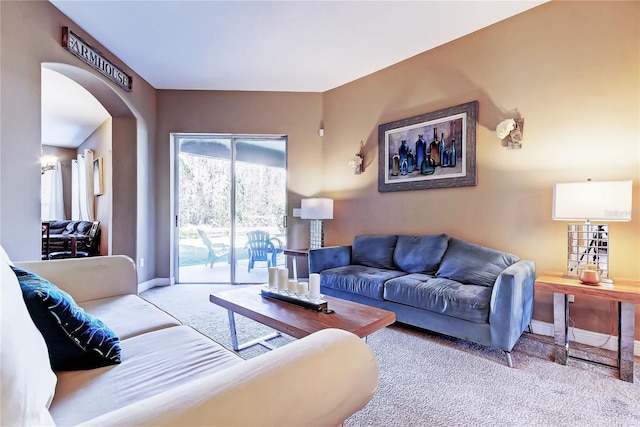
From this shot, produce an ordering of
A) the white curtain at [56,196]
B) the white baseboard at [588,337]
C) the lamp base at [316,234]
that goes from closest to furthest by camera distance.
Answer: the white baseboard at [588,337] → the lamp base at [316,234] → the white curtain at [56,196]

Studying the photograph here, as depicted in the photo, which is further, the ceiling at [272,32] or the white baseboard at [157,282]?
the white baseboard at [157,282]

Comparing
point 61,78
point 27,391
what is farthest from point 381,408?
point 61,78

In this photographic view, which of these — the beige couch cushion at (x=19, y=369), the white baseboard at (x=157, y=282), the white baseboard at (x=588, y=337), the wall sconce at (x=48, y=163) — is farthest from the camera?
the wall sconce at (x=48, y=163)

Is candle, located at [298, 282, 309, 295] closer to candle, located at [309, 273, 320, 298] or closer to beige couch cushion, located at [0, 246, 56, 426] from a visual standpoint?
candle, located at [309, 273, 320, 298]

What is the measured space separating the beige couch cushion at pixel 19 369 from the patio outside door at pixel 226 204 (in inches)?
148

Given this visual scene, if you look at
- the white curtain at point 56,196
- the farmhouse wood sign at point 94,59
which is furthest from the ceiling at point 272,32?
the white curtain at point 56,196

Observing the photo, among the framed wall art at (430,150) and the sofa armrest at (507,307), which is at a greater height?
the framed wall art at (430,150)

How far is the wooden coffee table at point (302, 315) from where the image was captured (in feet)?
5.28

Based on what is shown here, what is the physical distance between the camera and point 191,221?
4.54 metres

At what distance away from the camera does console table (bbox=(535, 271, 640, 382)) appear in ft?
6.05

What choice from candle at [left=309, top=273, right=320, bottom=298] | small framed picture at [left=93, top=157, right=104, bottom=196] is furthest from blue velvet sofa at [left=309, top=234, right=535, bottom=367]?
small framed picture at [left=93, top=157, right=104, bottom=196]

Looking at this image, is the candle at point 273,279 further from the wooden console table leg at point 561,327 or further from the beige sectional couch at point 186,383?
the wooden console table leg at point 561,327

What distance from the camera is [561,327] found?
2102 mm

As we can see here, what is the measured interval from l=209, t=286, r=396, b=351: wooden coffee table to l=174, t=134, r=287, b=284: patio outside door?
7.78ft
